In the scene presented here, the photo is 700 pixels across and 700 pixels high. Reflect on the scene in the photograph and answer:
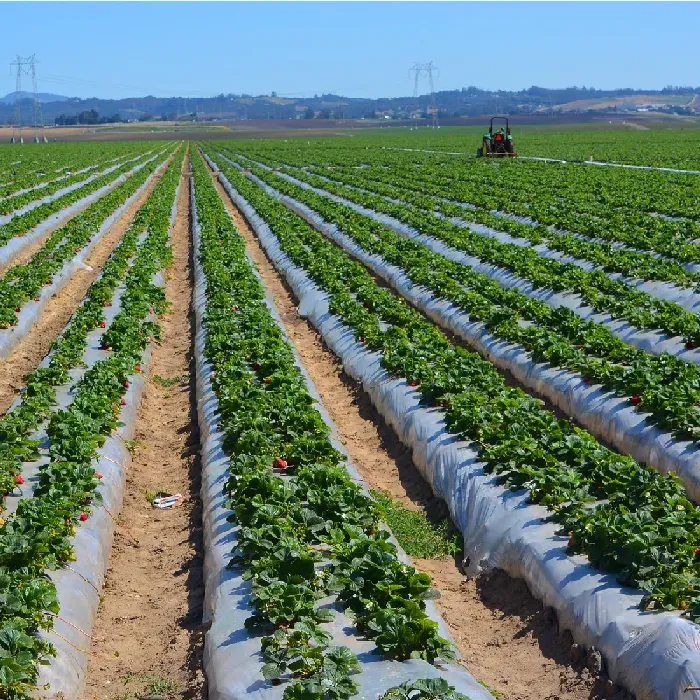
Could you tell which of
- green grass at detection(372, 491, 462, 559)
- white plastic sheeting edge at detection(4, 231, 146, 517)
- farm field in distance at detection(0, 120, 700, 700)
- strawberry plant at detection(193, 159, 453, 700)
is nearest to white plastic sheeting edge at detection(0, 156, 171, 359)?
farm field in distance at detection(0, 120, 700, 700)

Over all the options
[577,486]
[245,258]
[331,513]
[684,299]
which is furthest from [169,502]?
[245,258]

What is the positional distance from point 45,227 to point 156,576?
2262 cm

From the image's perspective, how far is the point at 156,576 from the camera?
8.52m

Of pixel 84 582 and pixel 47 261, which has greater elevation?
pixel 47 261

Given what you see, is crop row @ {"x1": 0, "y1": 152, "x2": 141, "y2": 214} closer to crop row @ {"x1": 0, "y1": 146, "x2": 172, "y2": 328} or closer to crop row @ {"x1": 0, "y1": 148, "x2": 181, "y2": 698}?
crop row @ {"x1": 0, "y1": 146, "x2": 172, "y2": 328}

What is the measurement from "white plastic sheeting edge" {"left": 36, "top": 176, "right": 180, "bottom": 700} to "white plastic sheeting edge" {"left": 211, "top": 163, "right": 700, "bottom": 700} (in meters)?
2.93

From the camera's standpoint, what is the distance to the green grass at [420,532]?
8766 millimetres

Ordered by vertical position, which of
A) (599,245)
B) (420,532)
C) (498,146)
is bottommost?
(420,532)

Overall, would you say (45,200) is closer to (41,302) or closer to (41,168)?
(41,168)

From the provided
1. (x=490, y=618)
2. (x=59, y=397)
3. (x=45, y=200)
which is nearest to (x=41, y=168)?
(x=45, y=200)

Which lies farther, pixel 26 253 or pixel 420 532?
pixel 26 253

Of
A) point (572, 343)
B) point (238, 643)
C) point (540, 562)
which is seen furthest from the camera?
point (572, 343)

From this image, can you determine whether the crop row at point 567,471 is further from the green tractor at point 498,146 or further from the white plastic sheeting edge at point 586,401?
A: the green tractor at point 498,146

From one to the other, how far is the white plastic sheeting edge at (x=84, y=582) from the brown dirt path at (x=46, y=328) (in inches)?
124
